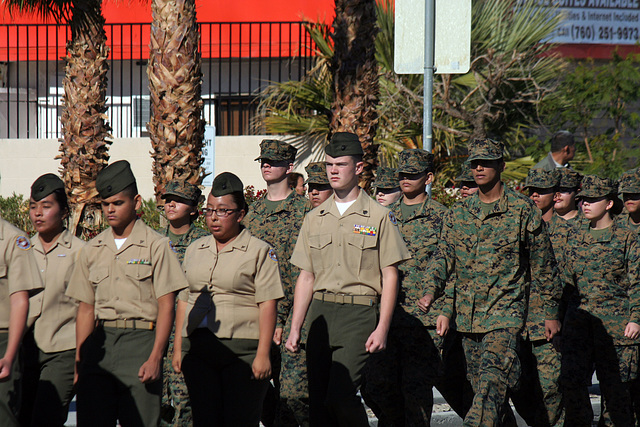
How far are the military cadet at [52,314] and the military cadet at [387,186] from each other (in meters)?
3.16

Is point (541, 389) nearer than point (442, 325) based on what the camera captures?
No

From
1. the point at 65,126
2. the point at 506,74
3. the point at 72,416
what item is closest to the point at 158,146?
the point at 65,126

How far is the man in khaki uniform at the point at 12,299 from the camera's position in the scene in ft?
16.0

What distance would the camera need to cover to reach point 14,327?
486 centimetres

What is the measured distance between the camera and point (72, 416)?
7.58 metres

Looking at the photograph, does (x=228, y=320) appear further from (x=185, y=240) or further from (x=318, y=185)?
(x=318, y=185)

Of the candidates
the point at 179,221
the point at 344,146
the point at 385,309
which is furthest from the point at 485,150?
the point at 179,221

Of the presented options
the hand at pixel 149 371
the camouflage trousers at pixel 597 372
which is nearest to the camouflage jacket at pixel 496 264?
the camouflage trousers at pixel 597 372

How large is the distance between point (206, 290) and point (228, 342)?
1.19 ft

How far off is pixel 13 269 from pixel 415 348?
3002mm

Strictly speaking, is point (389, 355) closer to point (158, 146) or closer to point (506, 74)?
point (158, 146)

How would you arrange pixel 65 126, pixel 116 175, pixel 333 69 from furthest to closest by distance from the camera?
pixel 65 126
pixel 333 69
pixel 116 175

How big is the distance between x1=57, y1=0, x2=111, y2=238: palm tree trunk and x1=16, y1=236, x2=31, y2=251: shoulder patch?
7466 millimetres

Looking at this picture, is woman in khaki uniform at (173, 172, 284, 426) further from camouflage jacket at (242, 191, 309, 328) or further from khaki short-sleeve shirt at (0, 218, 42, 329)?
camouflage jacket at (242, 191, 309, 328)
